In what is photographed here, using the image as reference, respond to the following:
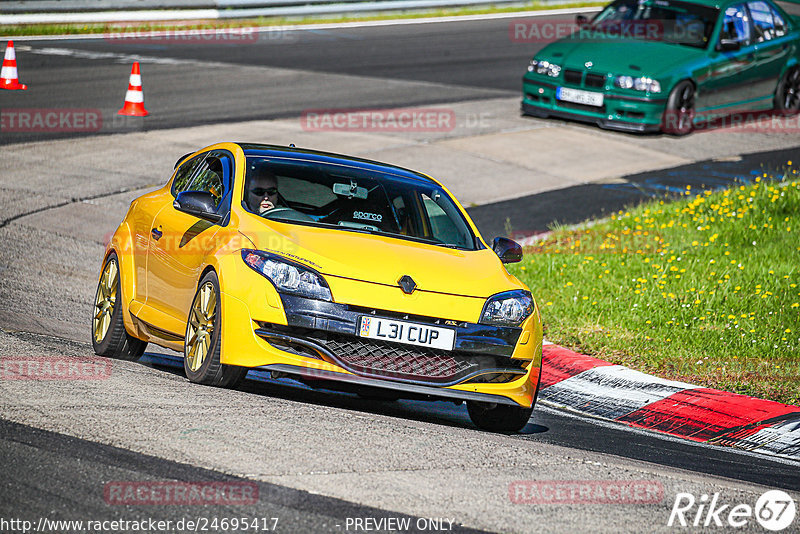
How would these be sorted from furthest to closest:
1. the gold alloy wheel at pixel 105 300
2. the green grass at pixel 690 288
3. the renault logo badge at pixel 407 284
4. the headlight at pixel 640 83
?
the headlight at pixel 640 83 < the green grass at pixel 690 288 < the gold alloy wheel at pixel 105 300 < the renault logo badge at pixel 407 284

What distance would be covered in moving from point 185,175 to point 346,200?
4.62ft

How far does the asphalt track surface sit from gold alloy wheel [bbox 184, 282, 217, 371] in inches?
14.2

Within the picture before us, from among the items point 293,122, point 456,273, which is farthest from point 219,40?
point 456,273

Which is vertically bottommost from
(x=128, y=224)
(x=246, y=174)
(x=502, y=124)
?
(x=502, y=124)

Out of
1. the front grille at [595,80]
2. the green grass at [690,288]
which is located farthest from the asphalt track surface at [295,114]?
the front grille at [595,80]

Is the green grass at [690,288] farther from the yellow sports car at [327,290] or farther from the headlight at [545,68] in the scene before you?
the headlight at [545,68]

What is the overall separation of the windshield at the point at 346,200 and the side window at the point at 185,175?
0.77 metres

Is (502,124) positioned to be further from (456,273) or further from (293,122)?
(456,273)

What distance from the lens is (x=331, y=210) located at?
25.5 ft

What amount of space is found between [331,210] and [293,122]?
1078 cm

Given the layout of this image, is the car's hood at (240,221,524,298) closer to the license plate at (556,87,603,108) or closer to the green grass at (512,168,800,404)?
the green grass at (512,168,800,404)

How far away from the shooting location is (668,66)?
1778 centimetres

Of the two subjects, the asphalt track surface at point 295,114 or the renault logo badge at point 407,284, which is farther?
the renault logo badge at point 407,284

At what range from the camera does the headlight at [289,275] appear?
6.59 m
